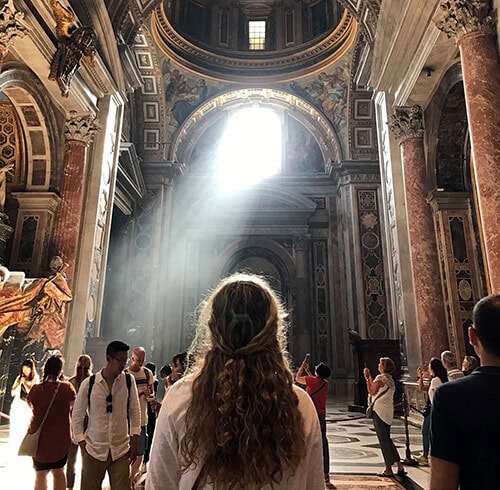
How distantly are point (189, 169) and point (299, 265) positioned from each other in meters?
5.24

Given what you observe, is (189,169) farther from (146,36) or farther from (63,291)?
(63,291)

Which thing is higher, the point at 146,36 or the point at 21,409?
the point at 146,36

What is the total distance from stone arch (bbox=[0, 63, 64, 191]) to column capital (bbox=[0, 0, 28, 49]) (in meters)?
2.13

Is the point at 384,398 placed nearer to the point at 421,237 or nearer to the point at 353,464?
the point at 353,464

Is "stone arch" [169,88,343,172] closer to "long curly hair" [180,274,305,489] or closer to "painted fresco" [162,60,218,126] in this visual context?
"painted fresco" [162,60,218,126]

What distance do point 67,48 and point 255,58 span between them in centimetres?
938

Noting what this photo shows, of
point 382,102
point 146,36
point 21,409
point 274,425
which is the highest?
point 146,36

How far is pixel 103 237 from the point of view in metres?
8.71

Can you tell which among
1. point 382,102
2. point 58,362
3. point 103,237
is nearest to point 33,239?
point 103,237

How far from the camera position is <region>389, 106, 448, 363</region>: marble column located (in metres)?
7.09

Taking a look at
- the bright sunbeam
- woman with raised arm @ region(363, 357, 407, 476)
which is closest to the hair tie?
woman with raised arm @ region(363, 357, 407, 476)

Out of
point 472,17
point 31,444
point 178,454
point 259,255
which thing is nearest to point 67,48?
point 472,17

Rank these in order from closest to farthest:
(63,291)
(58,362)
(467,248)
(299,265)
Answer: (58,362), (63,291), (467,248), (299,265)

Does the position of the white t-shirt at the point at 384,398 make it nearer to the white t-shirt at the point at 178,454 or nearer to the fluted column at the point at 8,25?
the white t-shirt at the point at 178,454
